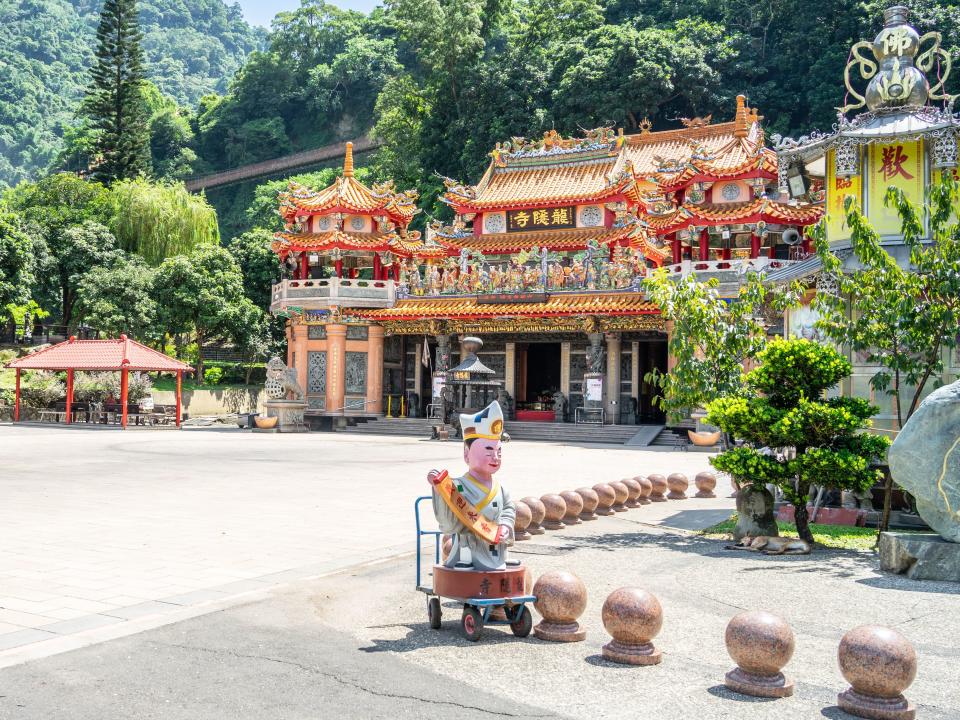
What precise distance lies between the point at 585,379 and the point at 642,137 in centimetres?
1545

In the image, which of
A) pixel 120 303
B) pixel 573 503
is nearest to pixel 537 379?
pixel 120 303

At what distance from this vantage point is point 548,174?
39156 millimetres

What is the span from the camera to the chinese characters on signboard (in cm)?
3691

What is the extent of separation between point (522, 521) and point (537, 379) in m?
28.2

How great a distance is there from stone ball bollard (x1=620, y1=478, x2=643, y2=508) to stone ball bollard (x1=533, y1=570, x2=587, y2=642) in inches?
313

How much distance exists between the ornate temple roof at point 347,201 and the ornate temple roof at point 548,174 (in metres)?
2.08

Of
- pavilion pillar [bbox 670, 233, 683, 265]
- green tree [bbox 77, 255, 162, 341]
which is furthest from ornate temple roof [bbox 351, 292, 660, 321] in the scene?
green tree [bbox 77, 255, 162, 341]

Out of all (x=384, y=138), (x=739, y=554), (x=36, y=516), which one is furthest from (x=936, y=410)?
(x=384, y=138)

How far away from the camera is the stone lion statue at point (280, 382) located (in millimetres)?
34906

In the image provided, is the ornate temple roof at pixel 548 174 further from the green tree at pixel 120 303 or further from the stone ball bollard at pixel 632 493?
the stone ball bollard at pixel 632 493

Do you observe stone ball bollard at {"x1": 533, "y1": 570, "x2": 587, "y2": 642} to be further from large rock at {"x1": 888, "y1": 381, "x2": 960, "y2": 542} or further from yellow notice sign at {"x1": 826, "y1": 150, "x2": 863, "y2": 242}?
yellow notice sign at {"x1": 826, "y1": 150, "x2": 863, "y2": 242}

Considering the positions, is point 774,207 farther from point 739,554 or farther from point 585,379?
point 739,554

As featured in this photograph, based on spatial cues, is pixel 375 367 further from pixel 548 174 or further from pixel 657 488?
pixel 657 488

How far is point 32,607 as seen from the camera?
7.06 meters
